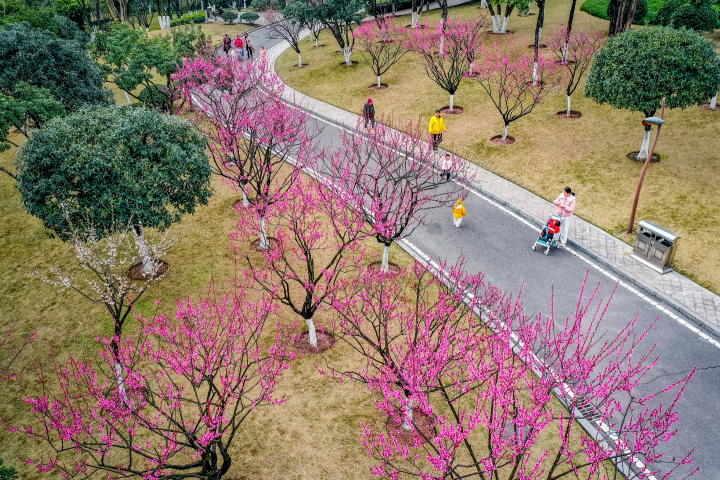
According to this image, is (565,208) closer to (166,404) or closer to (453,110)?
(453,110)

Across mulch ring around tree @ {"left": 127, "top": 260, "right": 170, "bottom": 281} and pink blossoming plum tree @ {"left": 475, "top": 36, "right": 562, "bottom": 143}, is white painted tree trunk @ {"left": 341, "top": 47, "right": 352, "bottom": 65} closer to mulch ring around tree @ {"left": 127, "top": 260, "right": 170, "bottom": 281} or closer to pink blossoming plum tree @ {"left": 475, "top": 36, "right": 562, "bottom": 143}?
pink blossoming plum tree @ {"left": 475, "top": 36, "right": 562, "bottom": 143}

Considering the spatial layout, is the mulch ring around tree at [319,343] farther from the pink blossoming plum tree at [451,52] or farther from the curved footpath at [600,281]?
the pink blossoming plum tree at [451,52]

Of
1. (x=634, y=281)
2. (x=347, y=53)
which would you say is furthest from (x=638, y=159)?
(x=347, y=53)

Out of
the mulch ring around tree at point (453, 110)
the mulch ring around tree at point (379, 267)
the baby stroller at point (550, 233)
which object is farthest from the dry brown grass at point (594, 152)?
the mulch ring around tree at point (379, 267)

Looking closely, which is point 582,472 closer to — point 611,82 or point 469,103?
point 611,82

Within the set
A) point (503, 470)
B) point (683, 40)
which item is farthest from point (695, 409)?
point (683, 40)
